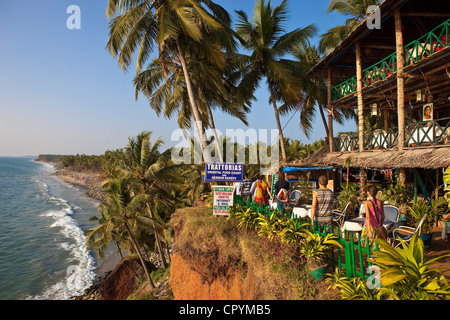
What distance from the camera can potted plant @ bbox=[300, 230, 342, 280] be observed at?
15.1ft

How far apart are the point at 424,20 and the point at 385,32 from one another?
152cm

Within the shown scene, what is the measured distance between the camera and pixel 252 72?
54.4ft

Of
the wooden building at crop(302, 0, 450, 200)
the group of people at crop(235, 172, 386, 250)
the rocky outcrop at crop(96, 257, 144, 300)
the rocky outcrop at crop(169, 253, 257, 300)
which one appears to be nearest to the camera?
the group of people at crop(235, 172, 386, 250)

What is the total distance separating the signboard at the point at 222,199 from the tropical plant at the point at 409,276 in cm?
512

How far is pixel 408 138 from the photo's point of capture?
9.50 metres

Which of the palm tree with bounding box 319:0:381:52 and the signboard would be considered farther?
the palm tree with bounding box 319:0:381:52

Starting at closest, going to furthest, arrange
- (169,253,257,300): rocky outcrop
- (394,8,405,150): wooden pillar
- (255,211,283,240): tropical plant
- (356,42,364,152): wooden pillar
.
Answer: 1. (255,211,283,240): tropical plant
2. (169,253,257,300): rocky outcrop
3. (394,8,405,150): wooden pillar
4. (356,42,364,152): wooden pillar

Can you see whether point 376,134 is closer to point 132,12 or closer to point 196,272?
point 196,272

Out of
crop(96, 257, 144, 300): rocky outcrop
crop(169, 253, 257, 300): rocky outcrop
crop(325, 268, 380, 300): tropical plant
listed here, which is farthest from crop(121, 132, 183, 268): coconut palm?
crop(325, 268, 380, 300): tropical plant

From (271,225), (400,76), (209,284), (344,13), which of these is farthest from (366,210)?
(344,13)

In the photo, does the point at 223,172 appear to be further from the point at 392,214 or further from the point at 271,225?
the point at 392,214

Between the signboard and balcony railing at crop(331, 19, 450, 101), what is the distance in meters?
8.22

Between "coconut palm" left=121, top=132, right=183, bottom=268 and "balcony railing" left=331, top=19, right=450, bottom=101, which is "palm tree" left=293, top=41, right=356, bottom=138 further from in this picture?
"coconut palm" left=121, top=132, right=183, bottom=268
